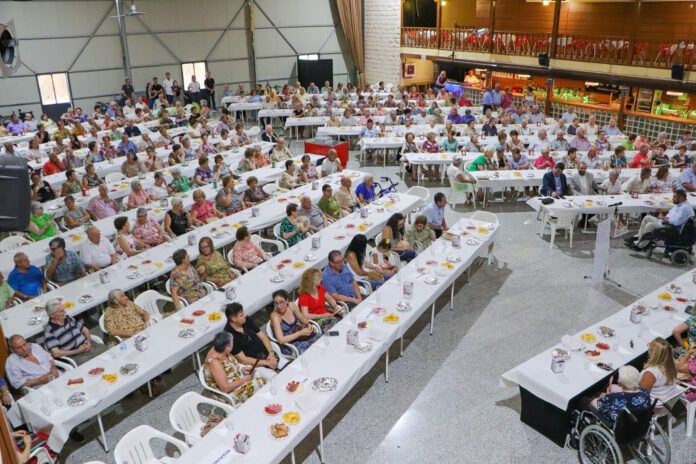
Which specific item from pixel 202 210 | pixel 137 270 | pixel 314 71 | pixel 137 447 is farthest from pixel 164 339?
pixel 314 71

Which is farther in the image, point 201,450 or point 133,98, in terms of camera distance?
point 133,98

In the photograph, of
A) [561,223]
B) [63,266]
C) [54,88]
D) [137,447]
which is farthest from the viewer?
[54,88]

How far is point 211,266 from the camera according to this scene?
292 inches

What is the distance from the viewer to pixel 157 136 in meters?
15.0

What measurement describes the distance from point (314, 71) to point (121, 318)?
19.5m

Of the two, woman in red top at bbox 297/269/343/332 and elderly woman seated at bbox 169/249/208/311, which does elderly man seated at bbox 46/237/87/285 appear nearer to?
elderly woman seated at bbox 169/249/208/311

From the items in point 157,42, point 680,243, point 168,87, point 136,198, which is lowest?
point 680,243

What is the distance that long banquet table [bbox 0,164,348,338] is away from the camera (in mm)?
6363

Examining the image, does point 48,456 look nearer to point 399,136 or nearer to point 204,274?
point 204,274

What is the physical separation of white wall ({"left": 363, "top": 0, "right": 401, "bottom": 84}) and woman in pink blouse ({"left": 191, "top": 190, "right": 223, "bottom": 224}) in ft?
56.2

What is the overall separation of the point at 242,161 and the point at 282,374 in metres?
7.50

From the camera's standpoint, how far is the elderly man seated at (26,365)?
5.48 metres

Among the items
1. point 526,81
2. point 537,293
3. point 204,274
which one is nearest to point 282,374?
point 204,274

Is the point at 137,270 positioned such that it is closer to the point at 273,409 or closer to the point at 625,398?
the point at 273,409
